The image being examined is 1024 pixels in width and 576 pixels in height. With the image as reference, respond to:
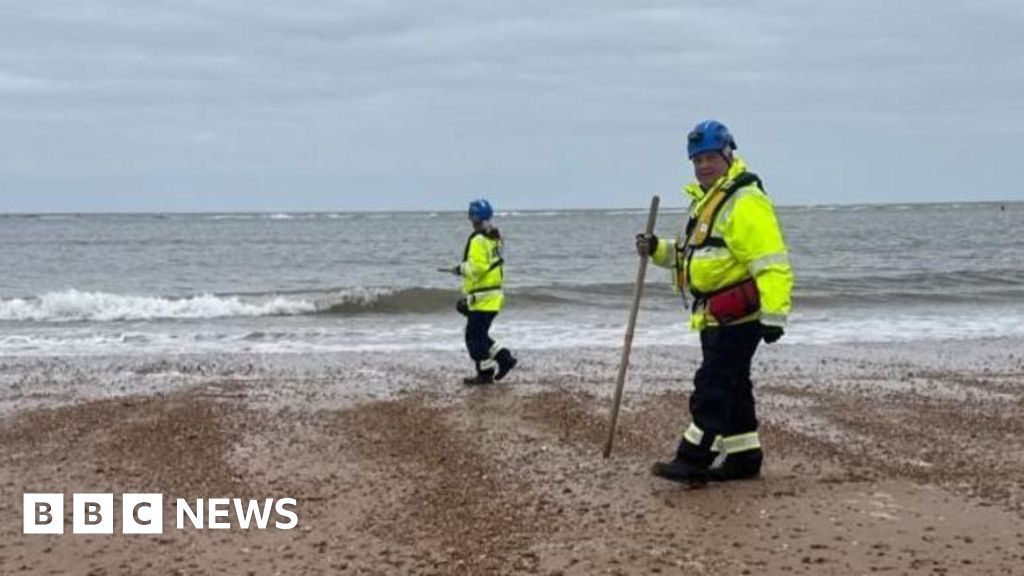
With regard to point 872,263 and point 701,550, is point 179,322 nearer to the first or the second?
point 701,550

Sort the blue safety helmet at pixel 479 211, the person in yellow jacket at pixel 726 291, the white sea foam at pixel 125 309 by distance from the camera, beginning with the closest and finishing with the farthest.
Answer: the person in yellow jacket at pixel 726 291 → the blue safety helmet at pixel 479 211 → the white sea foam at pixel 125 309

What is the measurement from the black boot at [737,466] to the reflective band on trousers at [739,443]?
0.03 meters

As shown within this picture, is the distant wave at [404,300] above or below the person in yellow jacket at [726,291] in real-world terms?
below

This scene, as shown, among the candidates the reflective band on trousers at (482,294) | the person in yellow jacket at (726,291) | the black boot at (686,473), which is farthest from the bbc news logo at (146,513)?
the reflective band on trousers at (482,294)

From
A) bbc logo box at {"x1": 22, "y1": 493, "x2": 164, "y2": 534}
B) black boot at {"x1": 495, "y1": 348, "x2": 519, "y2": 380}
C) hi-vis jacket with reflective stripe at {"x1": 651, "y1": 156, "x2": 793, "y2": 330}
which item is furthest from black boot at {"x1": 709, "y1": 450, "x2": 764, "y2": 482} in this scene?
black boot at {"x1": 495, "y1": 348, "x2": 519, "y2": 380}

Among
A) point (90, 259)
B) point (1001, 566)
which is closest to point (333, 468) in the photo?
point (1001, 566)

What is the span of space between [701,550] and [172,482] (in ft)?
11.1

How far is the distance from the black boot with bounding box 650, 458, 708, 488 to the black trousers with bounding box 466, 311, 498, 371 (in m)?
5.28

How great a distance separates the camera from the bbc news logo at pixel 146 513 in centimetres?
585

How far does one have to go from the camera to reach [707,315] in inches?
254

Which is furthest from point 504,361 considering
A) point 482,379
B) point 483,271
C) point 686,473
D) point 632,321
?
point 686,473

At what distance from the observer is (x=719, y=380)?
6398mm

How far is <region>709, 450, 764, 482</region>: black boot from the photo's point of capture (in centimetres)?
662

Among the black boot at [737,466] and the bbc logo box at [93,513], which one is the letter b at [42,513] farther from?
the black boot at [737,466]
